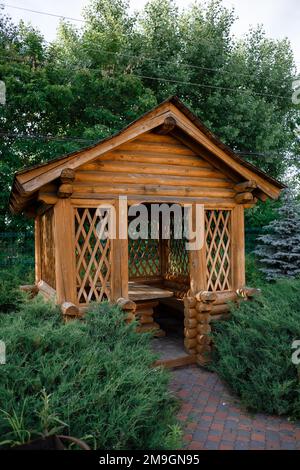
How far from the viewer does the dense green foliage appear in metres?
12.1

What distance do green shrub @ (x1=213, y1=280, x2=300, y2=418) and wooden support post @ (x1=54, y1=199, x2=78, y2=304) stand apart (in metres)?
2.70

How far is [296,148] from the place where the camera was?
63.3ft

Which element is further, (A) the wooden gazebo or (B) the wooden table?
(B) the wooden table

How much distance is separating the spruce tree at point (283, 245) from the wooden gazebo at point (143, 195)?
4.67 metres

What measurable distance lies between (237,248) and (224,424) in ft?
11.2

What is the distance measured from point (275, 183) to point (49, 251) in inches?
183

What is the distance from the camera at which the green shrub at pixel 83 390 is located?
3258 millimetres

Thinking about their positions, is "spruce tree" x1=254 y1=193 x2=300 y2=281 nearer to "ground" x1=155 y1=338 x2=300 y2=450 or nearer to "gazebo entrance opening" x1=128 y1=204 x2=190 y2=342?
"gazebo entrance opening" x1=128 y1=204 x2=190 y2=342

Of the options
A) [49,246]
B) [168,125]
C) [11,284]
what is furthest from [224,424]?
[11,284]

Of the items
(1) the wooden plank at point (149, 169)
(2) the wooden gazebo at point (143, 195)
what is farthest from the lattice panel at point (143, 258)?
(1) the wooden plank at point (149, 169)

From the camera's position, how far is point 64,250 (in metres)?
5.46

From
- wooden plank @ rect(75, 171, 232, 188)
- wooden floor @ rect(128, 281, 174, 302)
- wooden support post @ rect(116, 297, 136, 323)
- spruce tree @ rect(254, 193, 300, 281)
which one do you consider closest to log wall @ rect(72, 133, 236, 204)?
wooden plank @ rect(75, 171, 232, 188)
